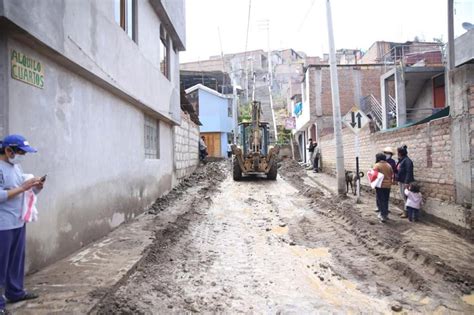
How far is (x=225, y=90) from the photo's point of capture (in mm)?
43688

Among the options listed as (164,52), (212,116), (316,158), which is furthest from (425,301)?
(212,116)

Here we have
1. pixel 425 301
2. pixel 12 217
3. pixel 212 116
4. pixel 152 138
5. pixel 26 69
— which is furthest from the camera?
pixel 212 116

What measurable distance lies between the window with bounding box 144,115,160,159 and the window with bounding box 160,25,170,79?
2230 mm

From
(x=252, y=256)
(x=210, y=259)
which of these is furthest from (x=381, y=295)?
(x=210, y=259)

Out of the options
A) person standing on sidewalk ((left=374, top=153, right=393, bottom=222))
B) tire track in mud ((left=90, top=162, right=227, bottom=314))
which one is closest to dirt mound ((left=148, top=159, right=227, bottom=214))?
tire track in mud ((left=90, top=162, right=227, bottom=314))

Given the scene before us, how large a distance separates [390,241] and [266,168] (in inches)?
477

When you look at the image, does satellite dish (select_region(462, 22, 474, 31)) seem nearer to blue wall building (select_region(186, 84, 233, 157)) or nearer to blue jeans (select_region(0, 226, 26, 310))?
blue jeans (select_region(0, 226, 26, 310))

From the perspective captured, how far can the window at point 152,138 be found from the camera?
11.0m

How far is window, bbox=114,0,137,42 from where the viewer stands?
8273mm

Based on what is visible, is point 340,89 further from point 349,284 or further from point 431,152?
point 349,284

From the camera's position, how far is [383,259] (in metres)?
5.91

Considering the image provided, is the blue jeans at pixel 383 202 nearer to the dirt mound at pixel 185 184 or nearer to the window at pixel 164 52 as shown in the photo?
the dirt mound at pixel 185 184

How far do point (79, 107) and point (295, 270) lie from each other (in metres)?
4.16

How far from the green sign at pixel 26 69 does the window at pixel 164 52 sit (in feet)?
26.7
